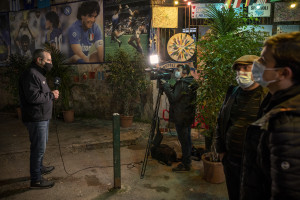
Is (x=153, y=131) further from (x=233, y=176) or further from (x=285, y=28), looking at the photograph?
(x=285, y=28)

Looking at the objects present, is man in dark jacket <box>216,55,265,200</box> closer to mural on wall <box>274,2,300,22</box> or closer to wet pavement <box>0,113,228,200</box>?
Answer: wet pavement <box>0,113,228,200</box>

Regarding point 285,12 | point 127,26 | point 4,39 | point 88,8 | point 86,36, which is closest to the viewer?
point 285,12

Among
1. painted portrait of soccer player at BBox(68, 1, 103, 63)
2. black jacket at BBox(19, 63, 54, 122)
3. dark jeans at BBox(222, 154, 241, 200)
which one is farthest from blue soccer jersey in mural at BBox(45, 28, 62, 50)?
dark jeans at BBox(222, 154, 241, 200)

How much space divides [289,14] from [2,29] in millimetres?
11771

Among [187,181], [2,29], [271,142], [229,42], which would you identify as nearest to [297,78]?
[271,142]

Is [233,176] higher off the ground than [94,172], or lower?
higher

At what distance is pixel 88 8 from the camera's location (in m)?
8.04

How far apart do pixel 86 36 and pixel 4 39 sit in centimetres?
468

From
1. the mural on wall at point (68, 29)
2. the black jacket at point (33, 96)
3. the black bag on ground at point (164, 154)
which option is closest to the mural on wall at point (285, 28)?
the black bag on ground at point (164, 154)

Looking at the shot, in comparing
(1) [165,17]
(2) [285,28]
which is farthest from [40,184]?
(2) [285,28]

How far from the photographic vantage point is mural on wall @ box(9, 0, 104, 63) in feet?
26.3

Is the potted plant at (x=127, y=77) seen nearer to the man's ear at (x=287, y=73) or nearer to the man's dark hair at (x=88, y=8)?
the man's dark hair at (x=88, y=8)

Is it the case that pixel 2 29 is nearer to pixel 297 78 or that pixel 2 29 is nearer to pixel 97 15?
pixel 97 15

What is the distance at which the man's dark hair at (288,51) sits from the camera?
3.91 ft
